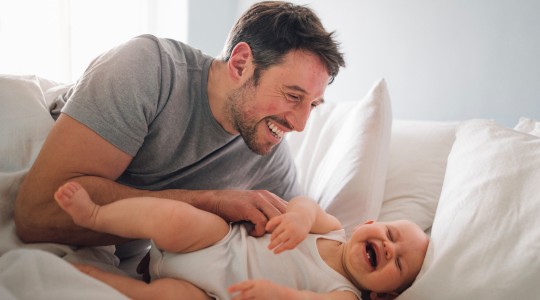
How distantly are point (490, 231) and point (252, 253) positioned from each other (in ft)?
1.76

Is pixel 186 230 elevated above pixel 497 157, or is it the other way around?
pixel 497 157

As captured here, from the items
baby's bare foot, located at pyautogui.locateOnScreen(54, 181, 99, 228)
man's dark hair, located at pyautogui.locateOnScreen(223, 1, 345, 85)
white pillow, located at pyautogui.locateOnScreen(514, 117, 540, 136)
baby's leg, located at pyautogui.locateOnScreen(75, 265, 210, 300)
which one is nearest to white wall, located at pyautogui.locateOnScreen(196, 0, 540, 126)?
white pillow, located at pyautogui.locateOnScreen(514, 117, 540, 136)

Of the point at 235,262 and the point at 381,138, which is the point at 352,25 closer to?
the point at 381,138

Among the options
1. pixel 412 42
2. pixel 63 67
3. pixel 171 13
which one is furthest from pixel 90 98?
pixel 171 13

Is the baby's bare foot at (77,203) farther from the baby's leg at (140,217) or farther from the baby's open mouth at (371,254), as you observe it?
the baby's open mouth at (371,254)

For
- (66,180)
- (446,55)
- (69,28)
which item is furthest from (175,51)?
(69,28)

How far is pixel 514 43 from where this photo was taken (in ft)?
5.34

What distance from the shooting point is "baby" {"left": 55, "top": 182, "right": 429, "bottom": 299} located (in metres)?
0.96

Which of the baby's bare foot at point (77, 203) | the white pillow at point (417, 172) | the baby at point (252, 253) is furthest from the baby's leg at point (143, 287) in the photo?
the white pillow at point (417, 172)

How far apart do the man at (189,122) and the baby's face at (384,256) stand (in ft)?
0.72

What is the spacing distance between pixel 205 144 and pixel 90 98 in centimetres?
38

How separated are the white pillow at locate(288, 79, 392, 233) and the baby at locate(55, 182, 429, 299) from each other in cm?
18

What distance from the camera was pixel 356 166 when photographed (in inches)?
56.8

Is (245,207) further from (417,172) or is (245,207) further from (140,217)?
(417,172)
